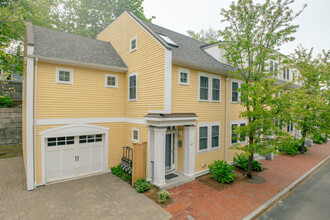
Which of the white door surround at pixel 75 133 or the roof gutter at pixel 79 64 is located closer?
the roof gutter at pixel 79 64

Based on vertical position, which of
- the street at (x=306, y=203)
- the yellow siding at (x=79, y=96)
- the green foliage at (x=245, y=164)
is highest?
the yellow siding at (x=79, y=96)

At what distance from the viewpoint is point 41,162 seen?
8.72 m

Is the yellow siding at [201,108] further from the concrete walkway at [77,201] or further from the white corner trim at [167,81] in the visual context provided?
the concrete walkway at [77,201]

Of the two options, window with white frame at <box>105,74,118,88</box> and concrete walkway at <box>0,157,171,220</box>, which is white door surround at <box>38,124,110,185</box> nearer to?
concrete walkway at <box>0,157,171,220</box>

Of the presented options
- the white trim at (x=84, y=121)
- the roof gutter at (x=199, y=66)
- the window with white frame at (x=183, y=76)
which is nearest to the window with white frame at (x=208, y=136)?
the window with white frame at (x=183, y=76)

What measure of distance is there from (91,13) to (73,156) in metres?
25.0

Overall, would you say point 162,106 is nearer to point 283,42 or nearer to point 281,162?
point 283,42

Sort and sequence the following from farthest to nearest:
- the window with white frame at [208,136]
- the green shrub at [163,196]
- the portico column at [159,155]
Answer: the window with white frame at [208,136] < the portico column at [159,155] < the green shrub at [163,196]

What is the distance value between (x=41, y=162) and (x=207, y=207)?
831 cm

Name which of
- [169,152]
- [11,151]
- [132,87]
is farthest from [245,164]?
[11,151]

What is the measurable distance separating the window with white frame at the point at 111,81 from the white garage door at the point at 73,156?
3223 millimetres

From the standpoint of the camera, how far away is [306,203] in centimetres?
757

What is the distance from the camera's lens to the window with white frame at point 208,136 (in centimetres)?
1025

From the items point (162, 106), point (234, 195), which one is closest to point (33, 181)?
point (162, 106)
